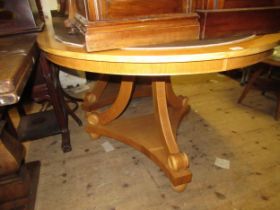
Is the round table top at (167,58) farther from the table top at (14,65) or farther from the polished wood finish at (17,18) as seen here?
the polished wood finish at (17,18)

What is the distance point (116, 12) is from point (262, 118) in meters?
1.52

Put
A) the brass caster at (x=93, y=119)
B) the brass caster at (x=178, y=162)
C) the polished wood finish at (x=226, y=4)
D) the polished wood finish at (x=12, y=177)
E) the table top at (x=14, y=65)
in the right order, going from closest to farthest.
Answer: the table top at (x=14, y=65) → the polished wood finish at (x=226, y=4) → the polished wood finish at (x=12, y=177) → the brass caster at (x=178, y=162) → the brass caster at (x=93, y=119)

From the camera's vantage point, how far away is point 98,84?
6.21 ft

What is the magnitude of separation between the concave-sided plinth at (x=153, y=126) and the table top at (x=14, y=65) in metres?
0.58

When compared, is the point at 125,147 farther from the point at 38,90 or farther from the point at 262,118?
the point at 262,118

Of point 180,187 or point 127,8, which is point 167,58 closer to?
point 127,8

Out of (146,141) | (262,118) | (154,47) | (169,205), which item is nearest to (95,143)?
(146,141)

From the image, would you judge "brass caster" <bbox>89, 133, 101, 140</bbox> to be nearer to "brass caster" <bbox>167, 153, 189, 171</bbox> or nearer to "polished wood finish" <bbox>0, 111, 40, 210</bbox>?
"polished wood finish" <bbox>0, 111, 40, 210</bbox>

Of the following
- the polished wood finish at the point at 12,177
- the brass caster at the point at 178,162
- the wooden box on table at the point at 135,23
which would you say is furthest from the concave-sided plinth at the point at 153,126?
the polished wood finish at the point at 12,177

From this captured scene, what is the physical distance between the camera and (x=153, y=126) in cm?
150

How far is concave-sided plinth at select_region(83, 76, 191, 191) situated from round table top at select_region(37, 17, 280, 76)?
45cm

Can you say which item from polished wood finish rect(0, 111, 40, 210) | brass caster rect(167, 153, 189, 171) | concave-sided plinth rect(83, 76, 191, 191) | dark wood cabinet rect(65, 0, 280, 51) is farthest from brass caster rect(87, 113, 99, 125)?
dark wood cabinet rect(65, 0, 280, 51)

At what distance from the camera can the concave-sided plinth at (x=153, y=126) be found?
3.76 ft

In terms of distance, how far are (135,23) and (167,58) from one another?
183mm
